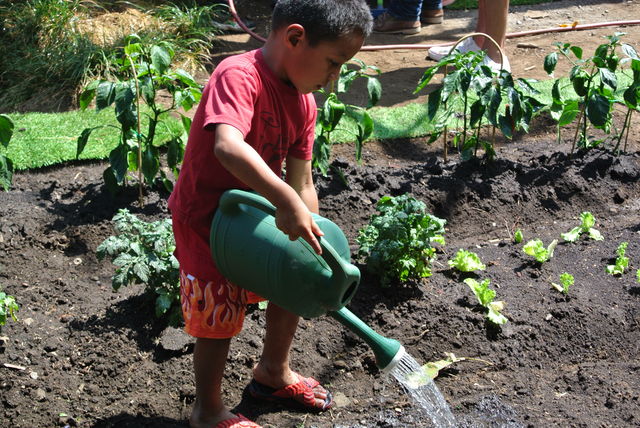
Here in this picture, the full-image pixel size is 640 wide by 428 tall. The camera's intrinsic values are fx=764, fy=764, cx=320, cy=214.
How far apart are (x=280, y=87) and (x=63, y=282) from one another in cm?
152

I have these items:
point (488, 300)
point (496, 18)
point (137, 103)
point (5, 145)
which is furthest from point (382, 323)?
point (496, 18)

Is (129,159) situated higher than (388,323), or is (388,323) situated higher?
(129,159)

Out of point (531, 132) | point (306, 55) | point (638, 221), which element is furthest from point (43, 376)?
point (531, 132)

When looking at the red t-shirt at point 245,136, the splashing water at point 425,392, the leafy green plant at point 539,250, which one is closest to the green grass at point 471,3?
the leafy green plant at point 539,250

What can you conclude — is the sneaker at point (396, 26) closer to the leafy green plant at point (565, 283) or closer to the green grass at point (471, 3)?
the green grass at point (471, 3)

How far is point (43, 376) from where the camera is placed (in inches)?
105

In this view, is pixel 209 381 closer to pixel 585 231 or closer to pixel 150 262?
pixel 150 262

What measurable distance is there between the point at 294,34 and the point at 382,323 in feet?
4.59

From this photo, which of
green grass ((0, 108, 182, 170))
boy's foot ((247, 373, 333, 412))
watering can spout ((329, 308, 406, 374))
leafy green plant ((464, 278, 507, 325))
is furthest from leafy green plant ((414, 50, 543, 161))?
watering can spout ((329, 308, 406, 374))

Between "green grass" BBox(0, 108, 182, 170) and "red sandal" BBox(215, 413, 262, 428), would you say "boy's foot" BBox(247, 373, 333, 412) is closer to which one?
"red sandal" BBox(215, 413, 262, 428)

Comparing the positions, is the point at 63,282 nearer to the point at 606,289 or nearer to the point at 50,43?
the point at 606,289

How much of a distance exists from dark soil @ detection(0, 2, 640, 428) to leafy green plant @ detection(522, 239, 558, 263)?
2.5 inches

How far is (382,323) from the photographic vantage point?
308 centimetres

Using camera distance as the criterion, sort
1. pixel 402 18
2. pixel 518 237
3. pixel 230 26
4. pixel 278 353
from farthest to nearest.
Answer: pixel 402 18 < pixel 230 26 < pixel 518 237 < pixel 278 353
